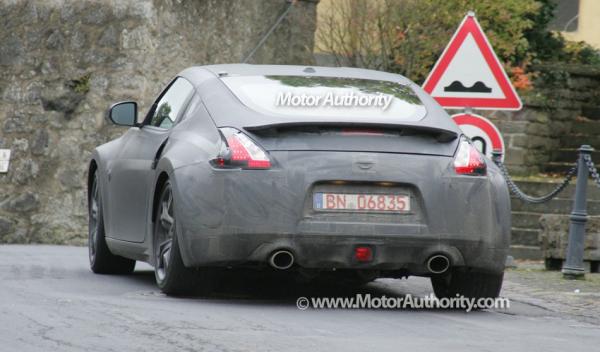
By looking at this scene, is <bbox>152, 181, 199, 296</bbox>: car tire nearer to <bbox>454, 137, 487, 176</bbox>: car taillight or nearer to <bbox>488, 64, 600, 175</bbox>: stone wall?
<bbox>454, 137, 487, 176</bbox>: car taillight

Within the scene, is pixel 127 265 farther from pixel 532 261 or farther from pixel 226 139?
pixel 532 261

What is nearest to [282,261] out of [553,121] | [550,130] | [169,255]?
[169,255]

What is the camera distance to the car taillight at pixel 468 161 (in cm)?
884

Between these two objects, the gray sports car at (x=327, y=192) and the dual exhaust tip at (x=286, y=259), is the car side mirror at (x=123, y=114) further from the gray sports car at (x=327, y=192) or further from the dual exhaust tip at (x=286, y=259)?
the dual exhaust tip at (x=286, y=259)

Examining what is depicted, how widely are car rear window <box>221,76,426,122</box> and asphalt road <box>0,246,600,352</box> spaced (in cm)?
108

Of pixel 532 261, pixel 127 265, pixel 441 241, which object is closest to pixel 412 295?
pixel 441 241

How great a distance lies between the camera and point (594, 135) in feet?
71.5

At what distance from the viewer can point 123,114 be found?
10633 millimetres

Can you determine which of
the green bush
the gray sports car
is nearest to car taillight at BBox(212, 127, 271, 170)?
the gray sports car

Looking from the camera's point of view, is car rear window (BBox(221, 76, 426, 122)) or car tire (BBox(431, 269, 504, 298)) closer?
car rear window (BBox(221, 76, 426, 122))

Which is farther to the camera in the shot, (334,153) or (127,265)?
(127,265)

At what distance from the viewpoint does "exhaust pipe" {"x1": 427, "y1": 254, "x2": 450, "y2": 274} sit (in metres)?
8.75

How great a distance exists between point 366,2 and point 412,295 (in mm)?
10599

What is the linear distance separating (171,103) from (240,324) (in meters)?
2.77
